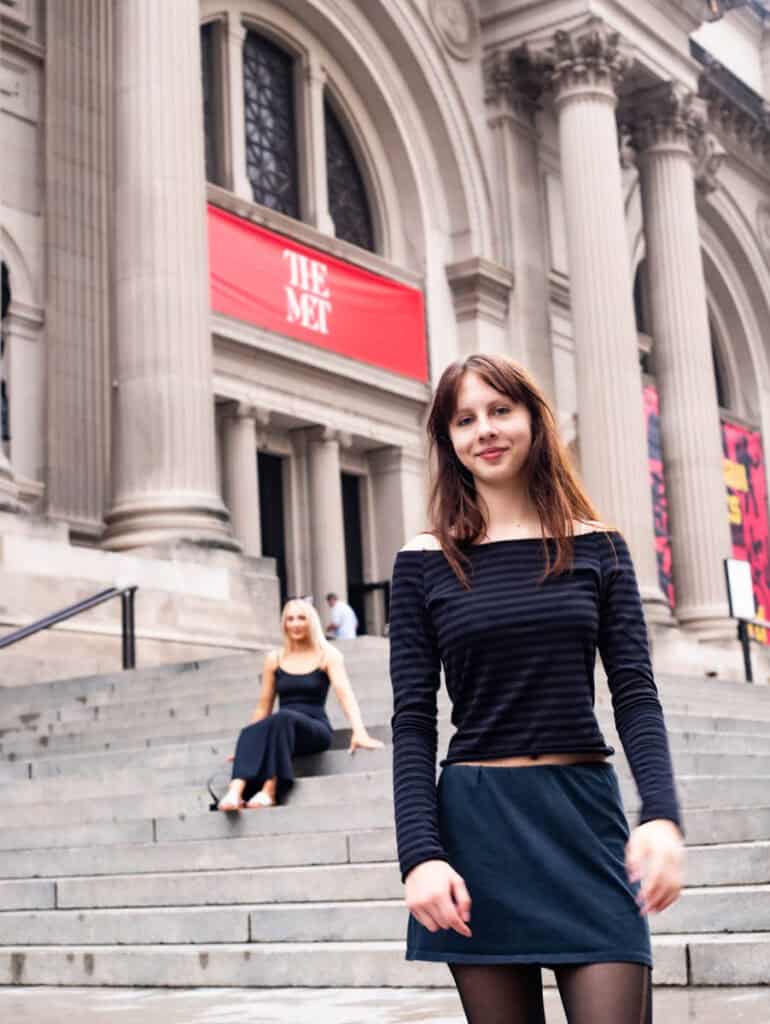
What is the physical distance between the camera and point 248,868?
27.0ft

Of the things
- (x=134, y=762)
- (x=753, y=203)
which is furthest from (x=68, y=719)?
(x=753, y=203)

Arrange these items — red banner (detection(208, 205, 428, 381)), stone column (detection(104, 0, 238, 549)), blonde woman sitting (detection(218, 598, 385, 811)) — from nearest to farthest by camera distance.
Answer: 1. blonde woman sitting (detection(218, 598, 385, 811))
2. stone column (detection(104, 0, 238, 549))
3. red banner (detection(208, 205, 428, 381))

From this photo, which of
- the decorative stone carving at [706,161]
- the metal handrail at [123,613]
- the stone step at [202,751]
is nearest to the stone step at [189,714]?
the stone step at [202,751]

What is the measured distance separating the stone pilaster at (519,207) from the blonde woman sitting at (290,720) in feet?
63.0

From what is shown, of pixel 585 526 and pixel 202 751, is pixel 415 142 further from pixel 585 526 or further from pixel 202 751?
pixel 585 526

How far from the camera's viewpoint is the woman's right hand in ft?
7.70

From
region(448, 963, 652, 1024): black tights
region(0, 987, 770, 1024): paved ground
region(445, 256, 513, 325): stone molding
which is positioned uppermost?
region(445, 256, 513, 325): stone molding

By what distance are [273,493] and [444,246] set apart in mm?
5786

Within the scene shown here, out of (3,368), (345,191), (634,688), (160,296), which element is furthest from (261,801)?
(345,191)

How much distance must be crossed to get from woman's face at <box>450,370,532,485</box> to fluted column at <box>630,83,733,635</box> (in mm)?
26402

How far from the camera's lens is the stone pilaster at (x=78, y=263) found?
21.0 m

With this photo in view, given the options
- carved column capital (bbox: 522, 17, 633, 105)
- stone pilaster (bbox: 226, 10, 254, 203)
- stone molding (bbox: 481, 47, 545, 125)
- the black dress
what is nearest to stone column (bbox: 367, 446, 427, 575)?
stone pilaster (bbox: 226, 10, 254, 203)

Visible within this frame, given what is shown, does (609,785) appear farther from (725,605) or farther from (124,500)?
(725,605)

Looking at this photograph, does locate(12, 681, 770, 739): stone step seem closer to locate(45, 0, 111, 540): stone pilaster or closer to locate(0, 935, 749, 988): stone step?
locate(0, 935, 749, 988): stone step
